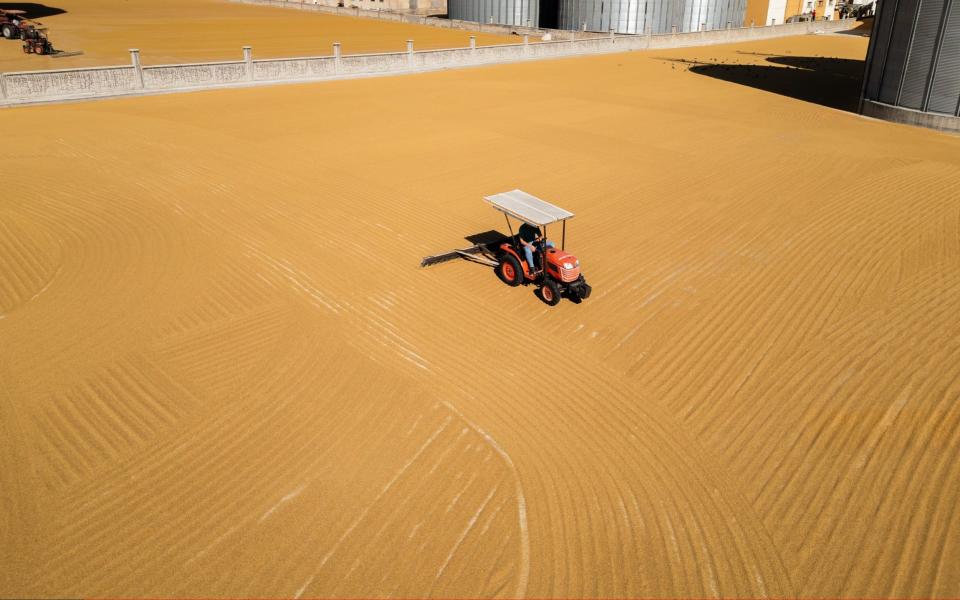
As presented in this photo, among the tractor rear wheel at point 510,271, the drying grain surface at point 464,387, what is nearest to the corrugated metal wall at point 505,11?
the drying grain surface at point 464,387

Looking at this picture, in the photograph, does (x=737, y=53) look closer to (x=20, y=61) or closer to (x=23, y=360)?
(x=20, y=61)

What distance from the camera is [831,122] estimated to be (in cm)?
2512

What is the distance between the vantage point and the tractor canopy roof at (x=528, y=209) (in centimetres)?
1056

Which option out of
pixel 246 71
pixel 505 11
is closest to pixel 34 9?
pixel 505 11

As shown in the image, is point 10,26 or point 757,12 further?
point 757,12

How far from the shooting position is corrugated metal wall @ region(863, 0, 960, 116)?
22.9 m

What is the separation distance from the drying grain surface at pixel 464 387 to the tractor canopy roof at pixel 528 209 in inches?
58.0

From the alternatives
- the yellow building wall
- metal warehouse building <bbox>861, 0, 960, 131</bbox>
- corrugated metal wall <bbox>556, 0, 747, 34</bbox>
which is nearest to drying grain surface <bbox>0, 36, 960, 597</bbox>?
metal warehouse building <bbox>861, 0, 960, 131</bbox>

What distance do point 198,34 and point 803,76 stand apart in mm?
46180

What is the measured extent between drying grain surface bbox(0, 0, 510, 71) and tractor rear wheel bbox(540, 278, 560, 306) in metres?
33.7

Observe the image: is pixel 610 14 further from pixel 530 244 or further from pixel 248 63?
pixel 530 244

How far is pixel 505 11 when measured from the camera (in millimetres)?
61500

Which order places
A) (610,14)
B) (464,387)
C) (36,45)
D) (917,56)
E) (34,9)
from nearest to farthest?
(464,387) → (917,56) → (36,45) → (610,14) → (34,9)

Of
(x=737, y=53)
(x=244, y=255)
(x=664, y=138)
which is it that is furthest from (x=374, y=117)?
(x=737, y=53)
